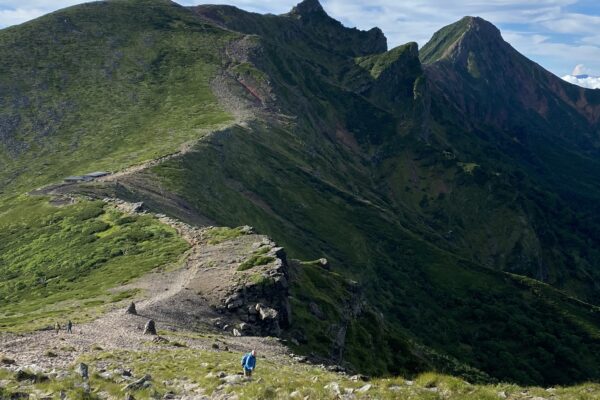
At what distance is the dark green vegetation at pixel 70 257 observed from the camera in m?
53.2

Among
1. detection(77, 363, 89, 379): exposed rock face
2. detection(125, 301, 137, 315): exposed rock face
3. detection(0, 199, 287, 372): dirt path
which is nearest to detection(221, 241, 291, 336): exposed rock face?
detection(0, 199, 287, 372): dirt path

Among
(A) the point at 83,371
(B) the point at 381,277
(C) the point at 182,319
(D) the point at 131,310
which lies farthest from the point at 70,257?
(B) the point at 381,277

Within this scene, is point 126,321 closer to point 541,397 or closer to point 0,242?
point 541,397

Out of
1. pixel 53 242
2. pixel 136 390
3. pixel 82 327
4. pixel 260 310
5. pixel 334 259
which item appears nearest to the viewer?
pixel 136 390

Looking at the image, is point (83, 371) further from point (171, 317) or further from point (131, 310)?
point (171, 317)

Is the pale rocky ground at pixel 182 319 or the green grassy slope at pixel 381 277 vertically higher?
the pale rocky ground at pixel 182 319

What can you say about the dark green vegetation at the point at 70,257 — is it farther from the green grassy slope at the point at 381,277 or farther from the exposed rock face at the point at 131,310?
the green grassy slope at the point at 381,277

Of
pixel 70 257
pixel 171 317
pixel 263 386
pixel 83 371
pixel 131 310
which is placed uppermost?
pixel 263 386

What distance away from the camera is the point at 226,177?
505 ft

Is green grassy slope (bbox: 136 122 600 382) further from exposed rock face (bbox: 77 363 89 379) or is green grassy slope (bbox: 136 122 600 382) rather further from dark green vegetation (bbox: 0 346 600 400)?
exposed rock face (bbox: 77 363 89 379)

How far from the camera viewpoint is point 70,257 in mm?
70438

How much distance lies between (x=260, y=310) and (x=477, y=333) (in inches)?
5843

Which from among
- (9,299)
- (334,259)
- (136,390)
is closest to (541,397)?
(136,390)

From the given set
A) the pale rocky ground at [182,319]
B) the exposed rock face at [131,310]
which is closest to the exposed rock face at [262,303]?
the pale rocky ground at [182,319]
